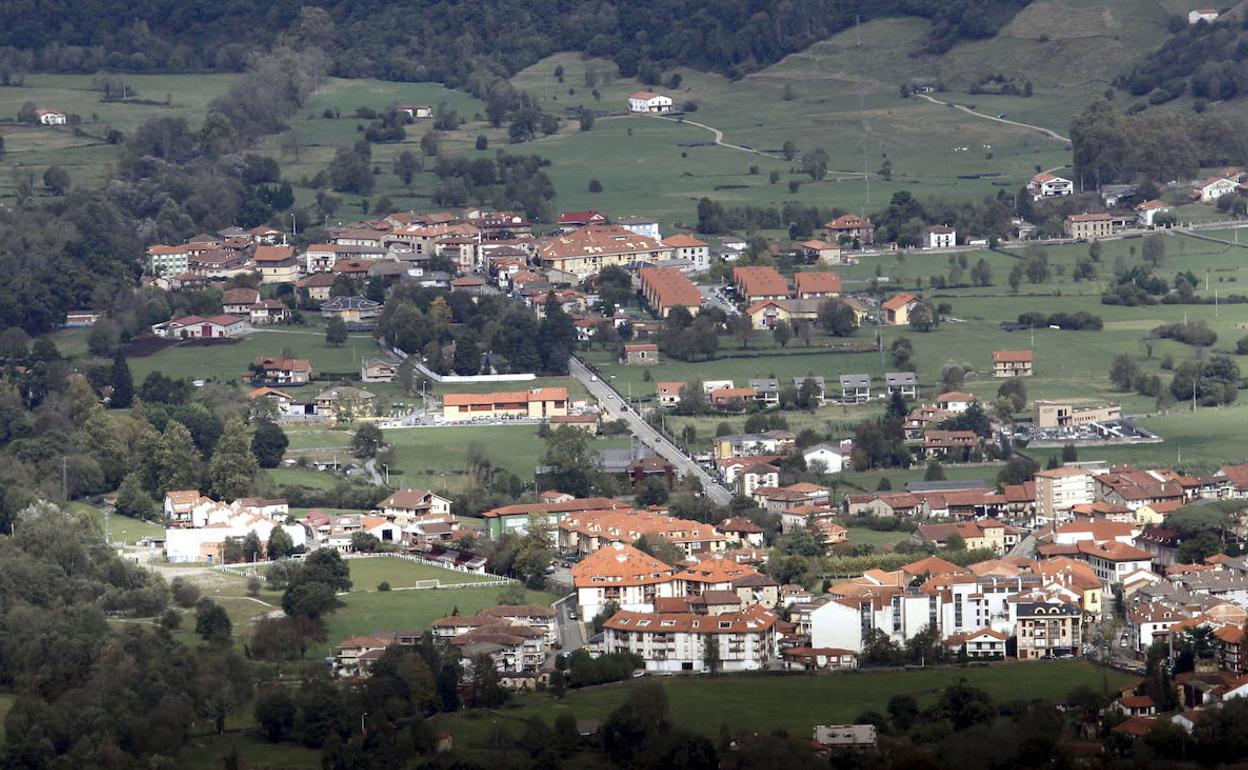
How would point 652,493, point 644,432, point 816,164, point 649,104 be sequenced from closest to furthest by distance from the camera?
point 652,493 → point 644,432 → point 816,164 → point 649,104

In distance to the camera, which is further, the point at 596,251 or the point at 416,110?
the point at 416,110

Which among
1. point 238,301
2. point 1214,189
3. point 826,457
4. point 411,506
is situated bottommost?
point 411,506

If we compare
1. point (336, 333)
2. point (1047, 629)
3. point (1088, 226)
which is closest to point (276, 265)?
point (336, 333)

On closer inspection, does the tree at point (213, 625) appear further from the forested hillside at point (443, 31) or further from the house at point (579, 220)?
the forested hillside at point (443, 31)

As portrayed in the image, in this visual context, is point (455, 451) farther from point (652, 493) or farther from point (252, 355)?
point (252, 355)

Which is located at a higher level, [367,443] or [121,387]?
[121,387]

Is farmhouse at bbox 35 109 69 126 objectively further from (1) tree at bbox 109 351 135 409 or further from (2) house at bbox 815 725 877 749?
(2) house at bbox 815 725 877 749

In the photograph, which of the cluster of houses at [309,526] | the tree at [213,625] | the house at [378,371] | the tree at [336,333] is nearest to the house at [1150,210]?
the tree at [336,333]
